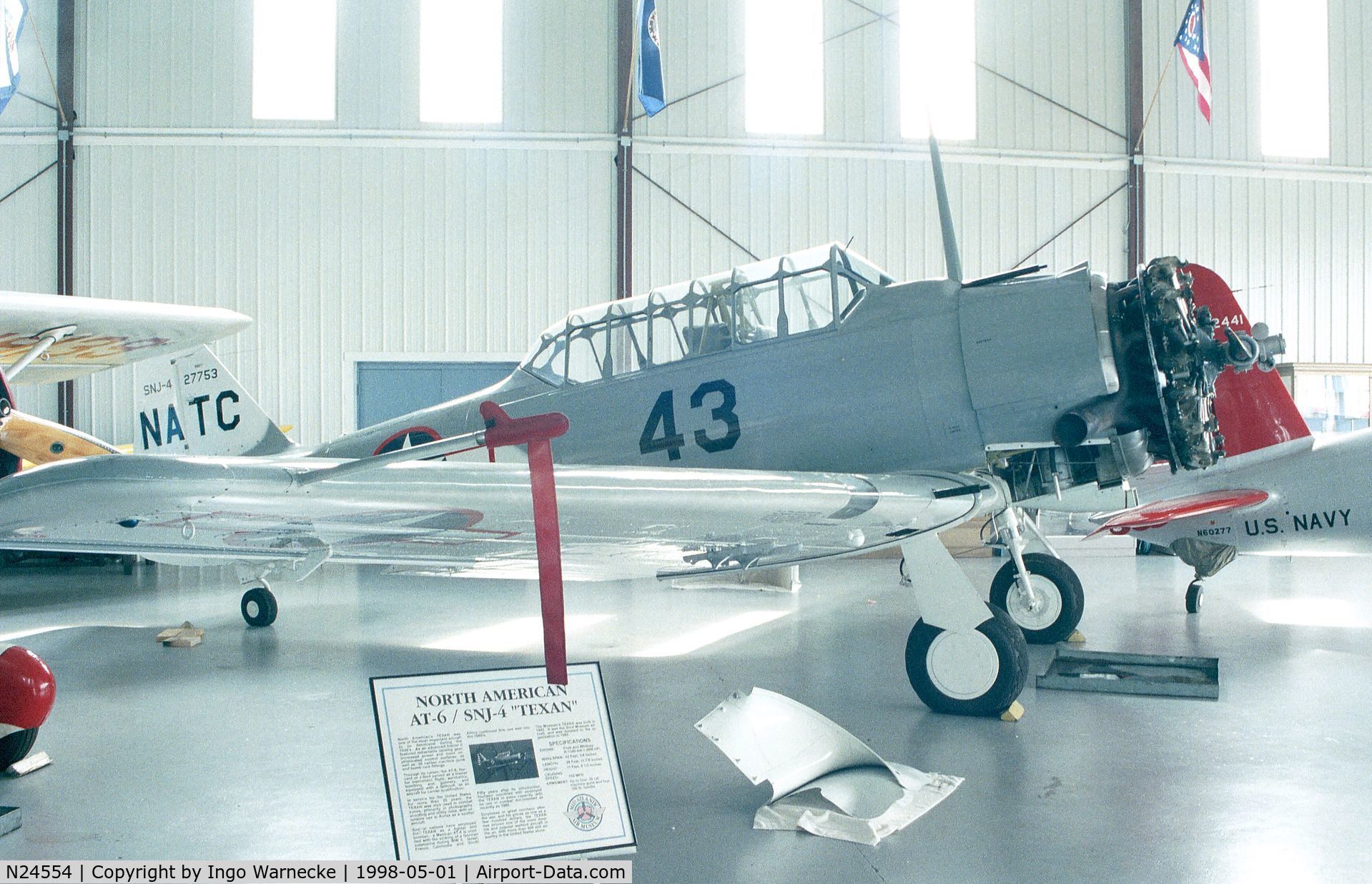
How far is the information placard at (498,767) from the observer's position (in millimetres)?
2016

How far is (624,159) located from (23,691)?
32.0ft

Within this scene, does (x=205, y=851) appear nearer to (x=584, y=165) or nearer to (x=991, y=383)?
(x=991, y=383)

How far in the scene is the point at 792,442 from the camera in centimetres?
435

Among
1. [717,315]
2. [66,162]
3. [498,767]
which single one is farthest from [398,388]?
[498,767]

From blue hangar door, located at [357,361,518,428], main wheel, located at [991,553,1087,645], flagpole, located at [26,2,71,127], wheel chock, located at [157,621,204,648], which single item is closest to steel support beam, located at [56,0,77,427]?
flagpole, located at [26,2,71,127]

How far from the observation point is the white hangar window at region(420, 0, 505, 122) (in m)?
12.1

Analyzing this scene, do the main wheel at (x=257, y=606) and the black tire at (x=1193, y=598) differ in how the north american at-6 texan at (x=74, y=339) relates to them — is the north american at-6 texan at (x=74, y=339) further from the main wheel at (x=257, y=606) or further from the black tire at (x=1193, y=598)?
the black tire at (x=1193, y=598)

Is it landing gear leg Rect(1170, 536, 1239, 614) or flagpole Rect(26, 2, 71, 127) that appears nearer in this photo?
landing gear leg Rect(1170, 536, 1239, 614)

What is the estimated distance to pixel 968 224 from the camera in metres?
12.5

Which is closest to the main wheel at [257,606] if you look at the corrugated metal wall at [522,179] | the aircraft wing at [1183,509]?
the aircraft wing at [1183,509]

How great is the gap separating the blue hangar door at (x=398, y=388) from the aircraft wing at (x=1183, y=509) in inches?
307

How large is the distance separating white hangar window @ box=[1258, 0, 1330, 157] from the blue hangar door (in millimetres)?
10360

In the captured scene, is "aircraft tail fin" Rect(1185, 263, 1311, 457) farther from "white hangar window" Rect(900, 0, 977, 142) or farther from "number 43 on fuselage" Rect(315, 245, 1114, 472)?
"white hangar window" Rect(900, 0, 977, 142)

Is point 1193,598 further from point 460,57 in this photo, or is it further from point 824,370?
point 460,57
